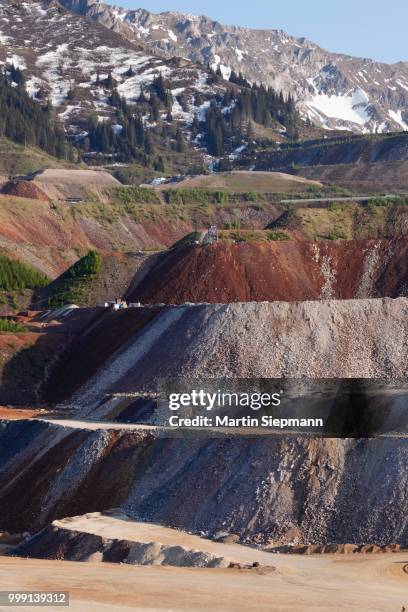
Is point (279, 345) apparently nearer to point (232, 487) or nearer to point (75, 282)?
point (232, 487)

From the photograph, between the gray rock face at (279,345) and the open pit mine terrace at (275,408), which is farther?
the gray rock face at (279,345)

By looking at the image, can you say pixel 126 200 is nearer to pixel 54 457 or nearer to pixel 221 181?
pixel 221 181

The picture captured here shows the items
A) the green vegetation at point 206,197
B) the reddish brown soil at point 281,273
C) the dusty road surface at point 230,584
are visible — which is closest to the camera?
the dusty road surface at point 230,584

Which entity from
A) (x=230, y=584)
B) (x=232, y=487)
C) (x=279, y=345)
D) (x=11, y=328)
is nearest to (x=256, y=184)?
(x=11, y=328)

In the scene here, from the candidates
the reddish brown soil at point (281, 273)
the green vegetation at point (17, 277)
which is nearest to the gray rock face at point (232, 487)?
the reddish brown soil at point (281, 273)

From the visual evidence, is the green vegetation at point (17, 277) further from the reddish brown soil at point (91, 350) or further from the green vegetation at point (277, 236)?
the reddish brown soil at point (91, 350)

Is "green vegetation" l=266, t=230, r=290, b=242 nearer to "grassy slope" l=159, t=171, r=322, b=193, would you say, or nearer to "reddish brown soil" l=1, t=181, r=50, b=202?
"reddish brown soil" l=1, t=181, r=50, b=202

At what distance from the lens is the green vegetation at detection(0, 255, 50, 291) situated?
12456 cm

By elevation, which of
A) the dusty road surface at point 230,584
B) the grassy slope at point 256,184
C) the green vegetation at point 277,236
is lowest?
the dusty road surface at point 230,584

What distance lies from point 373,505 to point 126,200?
124430mm

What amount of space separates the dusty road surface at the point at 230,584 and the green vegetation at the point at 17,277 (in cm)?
6981

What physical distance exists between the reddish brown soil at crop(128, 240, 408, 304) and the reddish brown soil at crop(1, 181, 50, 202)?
6358 cm

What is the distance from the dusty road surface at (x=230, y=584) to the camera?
4872 centimetres

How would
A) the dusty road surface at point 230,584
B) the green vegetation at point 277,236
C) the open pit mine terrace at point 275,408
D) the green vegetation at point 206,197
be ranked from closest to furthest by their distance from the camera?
1. the dusty road surface at point 230,584
2. the open pit mine terrace at point 275,408
3. the green vegetation at point 277,236
4. the green vegetation at point 206,197
